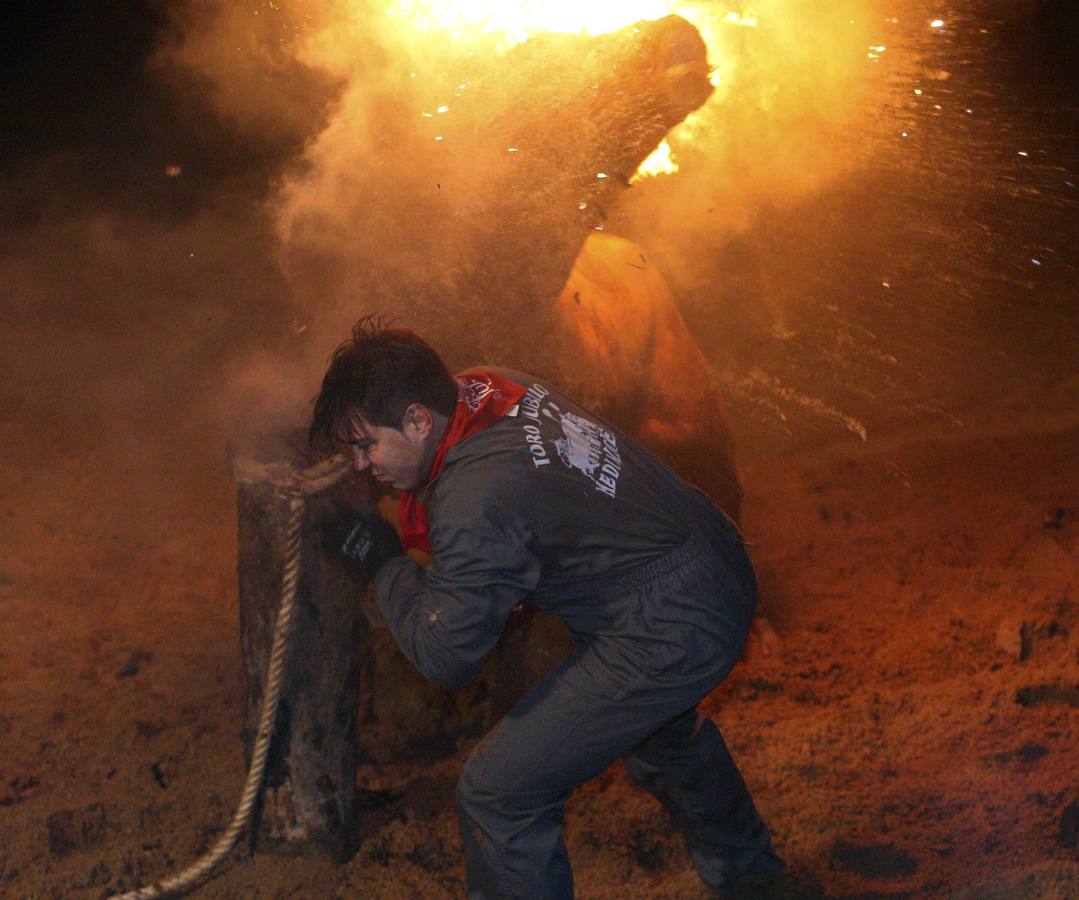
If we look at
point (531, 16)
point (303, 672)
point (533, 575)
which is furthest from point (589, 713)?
point (531, 16)

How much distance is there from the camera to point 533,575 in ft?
7.84

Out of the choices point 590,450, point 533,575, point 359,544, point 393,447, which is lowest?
point 359,544

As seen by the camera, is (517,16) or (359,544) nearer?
(359,544)

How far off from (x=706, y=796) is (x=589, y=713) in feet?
2.72

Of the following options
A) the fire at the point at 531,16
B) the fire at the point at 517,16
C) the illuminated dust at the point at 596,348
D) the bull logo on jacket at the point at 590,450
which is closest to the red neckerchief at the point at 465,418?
the bull logo on jacket at the point at 590,450

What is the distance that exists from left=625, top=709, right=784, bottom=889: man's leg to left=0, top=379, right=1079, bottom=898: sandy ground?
0.63 feet

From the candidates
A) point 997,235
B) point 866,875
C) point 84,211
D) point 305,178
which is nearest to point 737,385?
point 997,235

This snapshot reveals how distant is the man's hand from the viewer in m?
2.77

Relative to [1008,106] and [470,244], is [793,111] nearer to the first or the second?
[1008,106]

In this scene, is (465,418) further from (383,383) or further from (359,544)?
(359,544)

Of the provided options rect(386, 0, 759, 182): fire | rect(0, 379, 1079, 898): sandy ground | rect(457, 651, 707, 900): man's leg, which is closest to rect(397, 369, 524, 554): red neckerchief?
rect(457, 651, 707, 900): man's leg

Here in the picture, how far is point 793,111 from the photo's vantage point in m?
7.17

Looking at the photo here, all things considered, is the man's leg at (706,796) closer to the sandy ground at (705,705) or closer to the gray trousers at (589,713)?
the sandy ground at (705,705)

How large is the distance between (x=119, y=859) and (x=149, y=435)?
3159 mm
